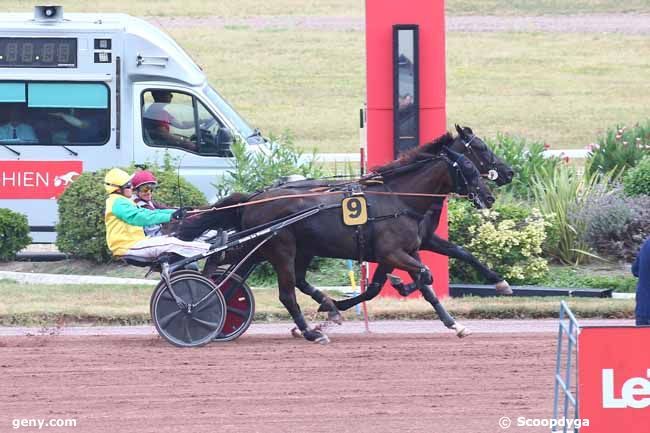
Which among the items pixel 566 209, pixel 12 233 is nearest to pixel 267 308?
pixel 12 233

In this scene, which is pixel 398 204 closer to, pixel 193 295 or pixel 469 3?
pixel 193 295

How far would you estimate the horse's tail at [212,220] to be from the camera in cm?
1173

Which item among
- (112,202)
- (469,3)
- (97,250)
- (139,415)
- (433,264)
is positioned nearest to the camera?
(139,415)

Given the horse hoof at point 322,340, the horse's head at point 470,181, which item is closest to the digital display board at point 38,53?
the horse hoof at point 322,340

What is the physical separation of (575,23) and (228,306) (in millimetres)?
30595

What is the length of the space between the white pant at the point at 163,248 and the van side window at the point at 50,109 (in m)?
6.06

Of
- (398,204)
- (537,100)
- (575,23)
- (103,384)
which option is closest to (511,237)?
(398,204)

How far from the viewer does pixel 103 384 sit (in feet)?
33.2

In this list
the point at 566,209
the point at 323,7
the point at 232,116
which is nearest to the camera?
the point at 566,209

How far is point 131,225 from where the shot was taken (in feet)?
36.9

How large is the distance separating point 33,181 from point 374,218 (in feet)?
23.2

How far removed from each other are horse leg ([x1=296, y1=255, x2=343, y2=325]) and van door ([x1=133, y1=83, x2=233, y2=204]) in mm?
5279

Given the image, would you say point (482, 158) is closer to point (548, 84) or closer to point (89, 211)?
point (89, 211)

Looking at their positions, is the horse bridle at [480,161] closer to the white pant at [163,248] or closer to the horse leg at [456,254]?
the horse leg at [456,254]
